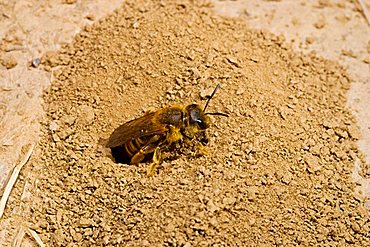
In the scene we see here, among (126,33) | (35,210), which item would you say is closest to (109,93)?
(126,33)

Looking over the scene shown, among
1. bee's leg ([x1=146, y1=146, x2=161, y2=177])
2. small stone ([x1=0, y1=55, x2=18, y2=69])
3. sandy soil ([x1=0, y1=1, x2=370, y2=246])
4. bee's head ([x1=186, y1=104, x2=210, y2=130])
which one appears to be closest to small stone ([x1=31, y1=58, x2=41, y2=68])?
sandy soil ([x1=0, y1=1, x2=370, y2=246])

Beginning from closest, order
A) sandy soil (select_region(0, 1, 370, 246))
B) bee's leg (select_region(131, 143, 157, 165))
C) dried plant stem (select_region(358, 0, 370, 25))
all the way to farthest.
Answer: sandy soil (select_region(0, 1, 370, 246)), bee's leg (select_region(131, 143, 157, 165)), dried plant stem (select_region(358, 0, 370, 25))

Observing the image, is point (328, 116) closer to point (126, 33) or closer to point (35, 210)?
point (126, 33)

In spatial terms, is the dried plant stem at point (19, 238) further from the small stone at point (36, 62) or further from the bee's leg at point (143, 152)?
the small stone at point (36, 62)

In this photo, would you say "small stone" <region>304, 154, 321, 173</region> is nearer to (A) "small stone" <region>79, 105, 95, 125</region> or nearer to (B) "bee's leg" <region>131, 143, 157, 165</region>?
(B) "bee's leg" <region>131, 143, 157, 165</region>

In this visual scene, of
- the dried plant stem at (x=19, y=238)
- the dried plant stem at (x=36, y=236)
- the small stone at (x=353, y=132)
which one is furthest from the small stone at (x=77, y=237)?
the small stone at (x=353, y=132)

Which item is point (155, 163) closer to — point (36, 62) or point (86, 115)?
point (86, 115)
